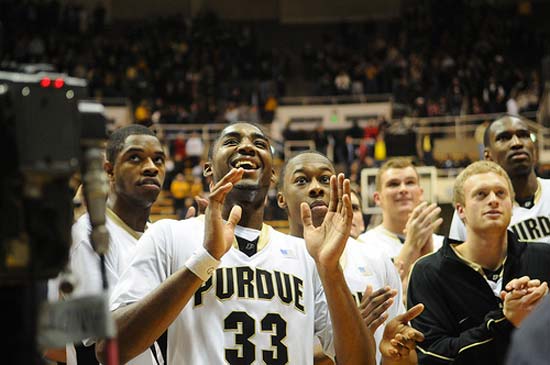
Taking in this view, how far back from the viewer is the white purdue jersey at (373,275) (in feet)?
15.5

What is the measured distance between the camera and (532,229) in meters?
5.53

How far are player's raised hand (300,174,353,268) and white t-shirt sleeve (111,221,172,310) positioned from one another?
625 millimetres

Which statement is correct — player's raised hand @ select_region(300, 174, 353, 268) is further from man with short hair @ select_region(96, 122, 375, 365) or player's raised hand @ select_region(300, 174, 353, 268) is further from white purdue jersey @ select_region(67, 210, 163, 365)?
white purdue jersey @ select_region(67, 210, 163, 365)

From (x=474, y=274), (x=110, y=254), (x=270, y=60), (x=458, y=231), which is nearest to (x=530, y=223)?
(x=458, y=231)

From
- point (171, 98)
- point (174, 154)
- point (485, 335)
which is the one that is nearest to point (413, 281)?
point (485, 335)

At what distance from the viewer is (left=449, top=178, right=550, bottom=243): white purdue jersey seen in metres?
5.51

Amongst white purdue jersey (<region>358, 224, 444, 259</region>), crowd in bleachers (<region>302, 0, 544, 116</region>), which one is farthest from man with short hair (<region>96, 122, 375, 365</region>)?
crowd in bleachers (<region>302, 0, 544, 116</region>)

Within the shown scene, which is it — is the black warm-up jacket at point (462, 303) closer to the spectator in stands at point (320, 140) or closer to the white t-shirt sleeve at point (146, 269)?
the white t-shirt sleeve at point (146, 269)

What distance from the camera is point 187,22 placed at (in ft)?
91.8

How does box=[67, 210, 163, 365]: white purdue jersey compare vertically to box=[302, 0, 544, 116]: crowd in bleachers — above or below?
below

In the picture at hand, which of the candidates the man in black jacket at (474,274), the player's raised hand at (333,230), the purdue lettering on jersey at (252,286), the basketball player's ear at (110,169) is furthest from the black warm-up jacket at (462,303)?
the basketball player's ear at (110,169)

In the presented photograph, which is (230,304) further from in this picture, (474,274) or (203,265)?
(474,274)

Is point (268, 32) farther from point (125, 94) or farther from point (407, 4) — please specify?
point (125, 94)

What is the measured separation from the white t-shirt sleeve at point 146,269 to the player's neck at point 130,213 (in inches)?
31.4
